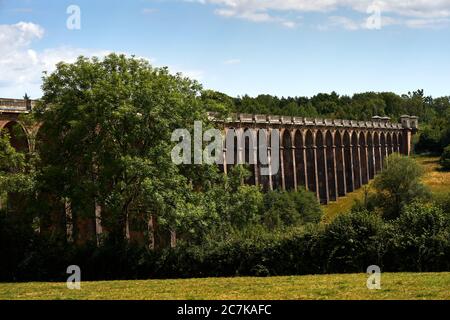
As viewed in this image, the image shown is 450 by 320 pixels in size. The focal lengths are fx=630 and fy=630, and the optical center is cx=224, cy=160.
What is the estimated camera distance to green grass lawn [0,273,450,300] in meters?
17.1

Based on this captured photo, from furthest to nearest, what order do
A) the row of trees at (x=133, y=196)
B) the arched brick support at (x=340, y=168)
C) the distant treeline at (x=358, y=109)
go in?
the distant treeline at (x=358, y=109)
the arched brick support at (x=340, y=168)
the row of trees at (x=133, y=196)

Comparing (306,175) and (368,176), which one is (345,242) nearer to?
(306,175)

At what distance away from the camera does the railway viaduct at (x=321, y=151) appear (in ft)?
228

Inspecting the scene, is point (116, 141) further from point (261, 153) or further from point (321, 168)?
point (321, 168)

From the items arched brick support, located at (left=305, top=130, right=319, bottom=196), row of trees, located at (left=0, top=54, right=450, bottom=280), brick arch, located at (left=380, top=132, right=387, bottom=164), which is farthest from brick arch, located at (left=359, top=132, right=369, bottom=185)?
row of trees, located at (left=0, top=54, right=450, bottom=280)

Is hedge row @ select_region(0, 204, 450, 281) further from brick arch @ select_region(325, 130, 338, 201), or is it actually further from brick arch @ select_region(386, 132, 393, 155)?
brick arch @ select_region(386, 132, 393, 155)

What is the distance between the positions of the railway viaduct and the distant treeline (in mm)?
9095

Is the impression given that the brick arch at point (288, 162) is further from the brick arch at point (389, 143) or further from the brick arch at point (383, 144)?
the brick arch at point (389, 143)

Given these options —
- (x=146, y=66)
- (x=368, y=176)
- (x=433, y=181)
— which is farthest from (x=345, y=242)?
(x=368, y=176)

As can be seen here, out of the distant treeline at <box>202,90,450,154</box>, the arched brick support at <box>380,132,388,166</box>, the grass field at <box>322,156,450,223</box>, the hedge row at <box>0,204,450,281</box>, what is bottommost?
the grass field at <box>322,156,450,223</box>
